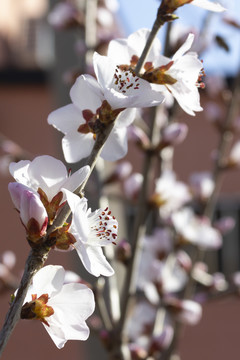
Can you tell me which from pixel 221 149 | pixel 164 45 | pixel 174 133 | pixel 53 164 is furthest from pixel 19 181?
pixel 221 149

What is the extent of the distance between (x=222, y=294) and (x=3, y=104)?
3.40m

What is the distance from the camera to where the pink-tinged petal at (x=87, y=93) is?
546mm

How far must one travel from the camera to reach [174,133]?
101 centimetres

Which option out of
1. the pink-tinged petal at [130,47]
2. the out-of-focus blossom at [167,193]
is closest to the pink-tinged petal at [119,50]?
the pink-tinged petal at [130,47]

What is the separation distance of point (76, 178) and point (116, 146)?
0.35 feet

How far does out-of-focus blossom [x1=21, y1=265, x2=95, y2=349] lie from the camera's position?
50cm

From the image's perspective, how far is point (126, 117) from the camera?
22.5 inches

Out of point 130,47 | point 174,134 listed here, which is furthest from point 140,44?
point 174,134

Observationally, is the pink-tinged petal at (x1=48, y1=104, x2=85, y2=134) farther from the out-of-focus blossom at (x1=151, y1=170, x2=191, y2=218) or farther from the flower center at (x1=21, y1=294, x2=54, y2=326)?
the out-of-focus blossom at (x1=151, y1=170, x2=191, y2=218)

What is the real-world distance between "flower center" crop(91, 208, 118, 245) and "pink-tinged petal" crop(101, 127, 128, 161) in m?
0.07

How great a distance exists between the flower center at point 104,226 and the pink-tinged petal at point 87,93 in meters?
0.11

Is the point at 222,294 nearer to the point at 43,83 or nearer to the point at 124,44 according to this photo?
the point at 124,44

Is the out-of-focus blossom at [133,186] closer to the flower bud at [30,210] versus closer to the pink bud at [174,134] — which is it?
the pink bud at [174,134]

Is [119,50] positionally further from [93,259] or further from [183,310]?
[183,310]
